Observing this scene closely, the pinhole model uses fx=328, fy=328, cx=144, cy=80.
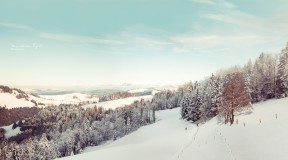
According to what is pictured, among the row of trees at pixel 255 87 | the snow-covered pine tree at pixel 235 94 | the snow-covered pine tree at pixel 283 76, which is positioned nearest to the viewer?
the snow-covered pine tree at pixel 235 94

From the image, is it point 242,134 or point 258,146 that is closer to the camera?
point 258,146

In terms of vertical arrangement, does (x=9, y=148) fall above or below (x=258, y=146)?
below

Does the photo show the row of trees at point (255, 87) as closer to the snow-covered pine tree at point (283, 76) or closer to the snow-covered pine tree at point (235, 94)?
the snow-covered pine tree at point (283, 76)

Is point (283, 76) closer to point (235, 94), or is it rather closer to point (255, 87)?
point (255, 87)

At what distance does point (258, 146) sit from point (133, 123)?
453 feet

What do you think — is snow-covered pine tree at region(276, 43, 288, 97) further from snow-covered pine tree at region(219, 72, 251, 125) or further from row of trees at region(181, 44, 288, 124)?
snow-covered pine tree at region(219, 72, 251, 125)

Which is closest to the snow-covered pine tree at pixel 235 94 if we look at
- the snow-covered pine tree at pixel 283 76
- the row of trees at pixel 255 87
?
the row of trees at pixel 255 87

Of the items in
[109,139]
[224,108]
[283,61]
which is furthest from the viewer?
[109,139]

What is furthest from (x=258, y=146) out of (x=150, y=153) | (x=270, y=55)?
(x=270, y=55)

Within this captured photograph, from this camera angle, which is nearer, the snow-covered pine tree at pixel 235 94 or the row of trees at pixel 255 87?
the snow-covered pine tree at pixel 235 94

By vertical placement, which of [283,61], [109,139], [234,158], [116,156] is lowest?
[109,139]

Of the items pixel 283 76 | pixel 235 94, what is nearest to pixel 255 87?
pixel 283 76

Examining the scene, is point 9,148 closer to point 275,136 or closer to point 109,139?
point 109,139

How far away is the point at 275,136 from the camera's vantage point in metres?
29.4
